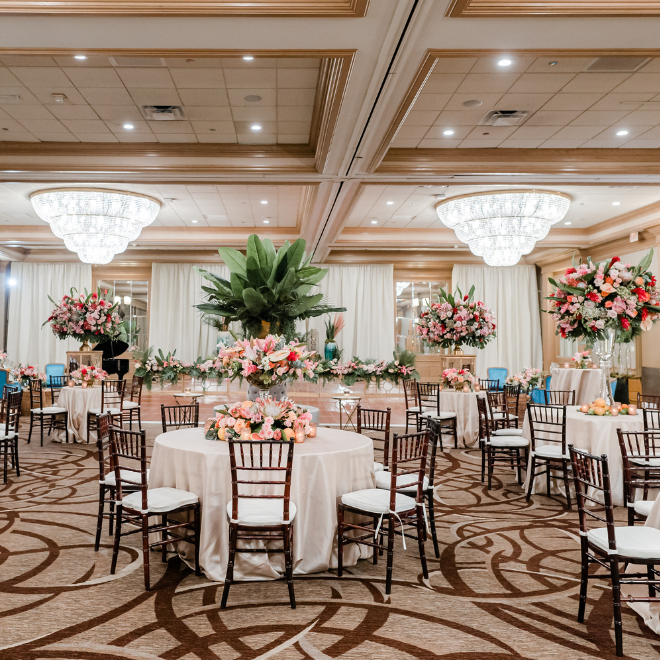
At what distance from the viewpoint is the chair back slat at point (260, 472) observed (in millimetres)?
3318

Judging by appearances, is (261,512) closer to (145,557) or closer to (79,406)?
(145,557)

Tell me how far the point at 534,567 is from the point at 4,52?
5.61 meters

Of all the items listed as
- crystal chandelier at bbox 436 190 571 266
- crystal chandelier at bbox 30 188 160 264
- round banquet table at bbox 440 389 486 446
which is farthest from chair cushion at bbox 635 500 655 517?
crystal chandelier at bbox 30 188 160 264

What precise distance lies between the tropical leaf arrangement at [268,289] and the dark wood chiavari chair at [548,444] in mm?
2818

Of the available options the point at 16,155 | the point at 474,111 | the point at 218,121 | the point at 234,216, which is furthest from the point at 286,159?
the point at 234,216

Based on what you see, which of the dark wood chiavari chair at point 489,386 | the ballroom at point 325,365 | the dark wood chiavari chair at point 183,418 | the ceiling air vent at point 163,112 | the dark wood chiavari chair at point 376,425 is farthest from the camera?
the dark wood chiavari chair at point 489,386

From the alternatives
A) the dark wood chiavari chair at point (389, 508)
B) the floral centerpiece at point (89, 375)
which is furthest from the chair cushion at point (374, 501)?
the floral centerpiece at point (89, 375)

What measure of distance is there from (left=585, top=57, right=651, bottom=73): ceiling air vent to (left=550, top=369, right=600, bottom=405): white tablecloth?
18.7ft

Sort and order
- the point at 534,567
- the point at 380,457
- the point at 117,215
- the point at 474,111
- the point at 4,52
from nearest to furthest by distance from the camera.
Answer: the point at 534,567 → the point at 4,52 → the point at 474,111 → the point at 380,457 → the point at 117,215

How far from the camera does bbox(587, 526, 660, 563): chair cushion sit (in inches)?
111

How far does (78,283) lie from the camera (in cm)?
1678

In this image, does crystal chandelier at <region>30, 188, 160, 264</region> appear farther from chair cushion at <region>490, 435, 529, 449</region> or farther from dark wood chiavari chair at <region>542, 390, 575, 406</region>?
dark wood chiavari chair at <region>542, 390, 575, 406</region>

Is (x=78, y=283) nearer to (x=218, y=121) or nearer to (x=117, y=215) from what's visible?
(x=117, y=215)

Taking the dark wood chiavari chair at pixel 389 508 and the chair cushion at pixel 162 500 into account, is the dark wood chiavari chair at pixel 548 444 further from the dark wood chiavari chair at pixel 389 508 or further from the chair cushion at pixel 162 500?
the chair cushion at pixel 162 500
